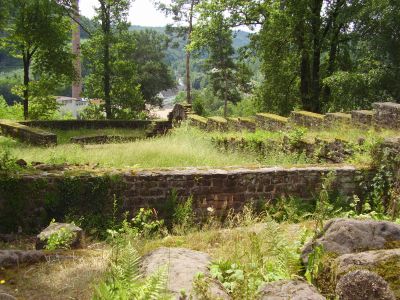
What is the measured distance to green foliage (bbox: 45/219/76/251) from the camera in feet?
19.0

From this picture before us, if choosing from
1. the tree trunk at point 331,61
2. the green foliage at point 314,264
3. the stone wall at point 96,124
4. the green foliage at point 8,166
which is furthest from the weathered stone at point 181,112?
the green foliage at point 314,264

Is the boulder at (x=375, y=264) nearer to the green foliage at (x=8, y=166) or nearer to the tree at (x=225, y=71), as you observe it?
the green foliage at (x=8, y=166)

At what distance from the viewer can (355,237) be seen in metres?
4.12

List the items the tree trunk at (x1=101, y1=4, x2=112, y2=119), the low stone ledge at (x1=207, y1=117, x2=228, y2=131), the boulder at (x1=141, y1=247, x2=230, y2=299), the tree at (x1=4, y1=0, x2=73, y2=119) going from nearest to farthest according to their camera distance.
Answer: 1. the boulder at (x1=141, y1=247, x2=230, y2=299)
2. the low stone ledge at (x1=207, y1=117, x2=228, y2=131)
3. the tree at (x1=4, y1=0, x2=73, y2=119)
4. the tree trunk at (x1=101, y1=4, x2=112, y2=119)

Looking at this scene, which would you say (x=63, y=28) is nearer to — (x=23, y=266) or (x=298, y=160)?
(x=298, y=160)

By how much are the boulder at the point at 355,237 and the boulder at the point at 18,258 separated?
2842 mm

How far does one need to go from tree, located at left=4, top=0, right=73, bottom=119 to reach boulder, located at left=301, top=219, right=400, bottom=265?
836 inches

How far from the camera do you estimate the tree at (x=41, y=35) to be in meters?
23.2

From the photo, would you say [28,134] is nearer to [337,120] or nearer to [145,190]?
[145,190]

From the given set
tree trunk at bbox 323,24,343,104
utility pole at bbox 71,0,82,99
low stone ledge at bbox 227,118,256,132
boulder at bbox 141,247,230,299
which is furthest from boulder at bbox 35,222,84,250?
utility pole at bbox 71,0,82,99

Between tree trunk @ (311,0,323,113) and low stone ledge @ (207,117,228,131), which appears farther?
tree trunk @ (311,0,323,113)

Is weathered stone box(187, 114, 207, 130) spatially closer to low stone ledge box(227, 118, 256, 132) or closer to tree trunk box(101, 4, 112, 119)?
low stone ledge box(227, 118, 256, 132)

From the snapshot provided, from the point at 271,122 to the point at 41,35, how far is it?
1476cm

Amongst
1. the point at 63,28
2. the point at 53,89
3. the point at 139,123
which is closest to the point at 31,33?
the point at 63,28
